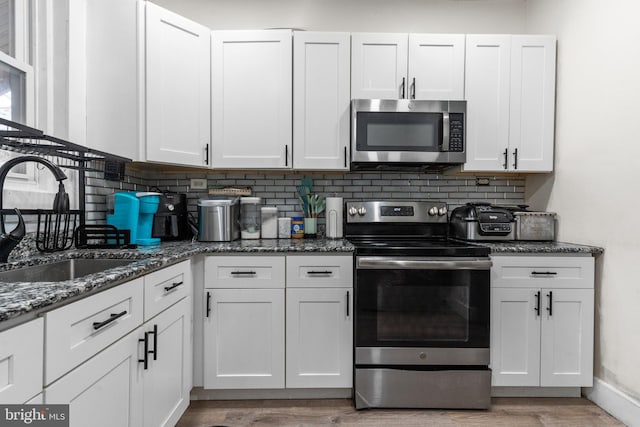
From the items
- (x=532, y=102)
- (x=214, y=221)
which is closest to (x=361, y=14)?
(x=532, y=102)

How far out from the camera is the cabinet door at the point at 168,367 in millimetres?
1470

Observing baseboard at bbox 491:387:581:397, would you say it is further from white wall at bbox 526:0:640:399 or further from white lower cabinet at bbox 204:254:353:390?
white lower cabinet at bbox 204:254:353:390

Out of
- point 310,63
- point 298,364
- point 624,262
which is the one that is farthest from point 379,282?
point 310,63

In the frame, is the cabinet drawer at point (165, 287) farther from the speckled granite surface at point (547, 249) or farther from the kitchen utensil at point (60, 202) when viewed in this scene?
the speckled granite surface at point (547, 249)

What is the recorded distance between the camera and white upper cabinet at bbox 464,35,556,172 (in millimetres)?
2418

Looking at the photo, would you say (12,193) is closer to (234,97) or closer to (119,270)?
(119,270)

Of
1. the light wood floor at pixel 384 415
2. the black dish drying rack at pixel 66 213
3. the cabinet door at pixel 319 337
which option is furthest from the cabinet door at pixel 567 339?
the black dish drying rack at pixel 66 213

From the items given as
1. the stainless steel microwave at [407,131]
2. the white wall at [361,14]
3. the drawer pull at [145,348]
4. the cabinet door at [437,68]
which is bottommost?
the drawer pull at [145,348]

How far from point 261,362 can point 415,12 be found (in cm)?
263

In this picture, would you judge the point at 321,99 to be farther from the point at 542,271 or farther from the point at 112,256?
the point at 542,271

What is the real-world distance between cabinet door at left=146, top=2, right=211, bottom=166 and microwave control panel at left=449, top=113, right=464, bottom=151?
1.54m

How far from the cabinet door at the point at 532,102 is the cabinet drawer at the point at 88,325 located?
233cm

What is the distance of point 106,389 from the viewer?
1.16m

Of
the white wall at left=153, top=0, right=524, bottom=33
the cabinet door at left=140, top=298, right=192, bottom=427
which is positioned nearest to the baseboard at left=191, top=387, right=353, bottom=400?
the cabinet door at left=140, top=298, right=192, bottom=427
